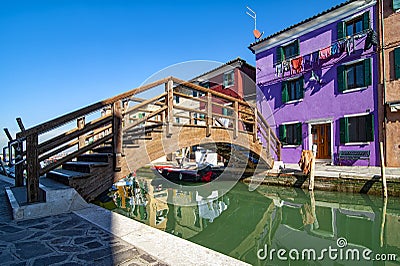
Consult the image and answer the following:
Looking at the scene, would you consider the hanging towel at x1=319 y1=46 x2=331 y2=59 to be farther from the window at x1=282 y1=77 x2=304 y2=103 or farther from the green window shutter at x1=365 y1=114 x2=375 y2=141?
the green window shutter at x1=365 y1=114 x2=375 y2=141

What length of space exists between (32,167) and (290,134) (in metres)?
12.7

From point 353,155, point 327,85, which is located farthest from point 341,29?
point 353,155

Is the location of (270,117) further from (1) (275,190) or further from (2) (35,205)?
(2) (35,205)

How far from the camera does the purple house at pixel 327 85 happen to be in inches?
437

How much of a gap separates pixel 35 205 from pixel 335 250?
16.1 feet

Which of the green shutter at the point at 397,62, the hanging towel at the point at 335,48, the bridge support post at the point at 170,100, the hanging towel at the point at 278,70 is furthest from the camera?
the hanging towel at the point at 278,70

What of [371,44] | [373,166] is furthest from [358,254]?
[371,44]

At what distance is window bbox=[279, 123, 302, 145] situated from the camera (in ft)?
44.2

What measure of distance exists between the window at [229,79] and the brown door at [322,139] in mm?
7229

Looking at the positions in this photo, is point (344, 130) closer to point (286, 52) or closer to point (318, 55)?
point (318, 55)

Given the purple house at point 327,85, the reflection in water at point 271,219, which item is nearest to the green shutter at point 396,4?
the purple house at point 327,85

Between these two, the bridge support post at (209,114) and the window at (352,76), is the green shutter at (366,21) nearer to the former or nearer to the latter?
the window at (352,76)

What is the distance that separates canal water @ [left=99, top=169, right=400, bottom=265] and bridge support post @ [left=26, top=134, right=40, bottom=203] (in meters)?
2.85

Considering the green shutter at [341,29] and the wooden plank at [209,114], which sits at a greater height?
the green shutter at [341,29]
